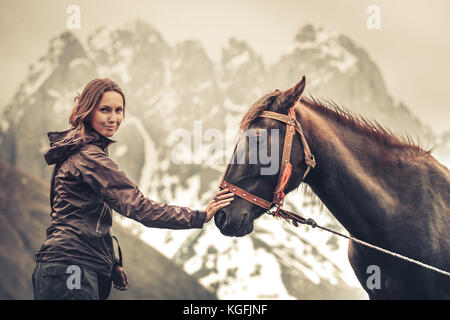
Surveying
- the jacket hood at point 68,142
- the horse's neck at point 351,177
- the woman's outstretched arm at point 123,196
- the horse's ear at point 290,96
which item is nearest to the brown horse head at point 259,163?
the horse's ear at point 290,96

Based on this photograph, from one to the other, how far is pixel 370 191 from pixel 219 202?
79cm

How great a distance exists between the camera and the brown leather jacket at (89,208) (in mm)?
1576

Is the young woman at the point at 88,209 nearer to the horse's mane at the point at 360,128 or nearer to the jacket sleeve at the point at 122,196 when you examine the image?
the jacket sleeve at the point at 122,196

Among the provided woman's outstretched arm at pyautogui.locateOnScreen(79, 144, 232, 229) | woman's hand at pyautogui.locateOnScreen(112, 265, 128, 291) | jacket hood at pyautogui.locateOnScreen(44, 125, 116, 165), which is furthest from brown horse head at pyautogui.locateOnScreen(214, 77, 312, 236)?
jacket hood at pyautogui.locateOnScreen(44, 125, 116, 165)

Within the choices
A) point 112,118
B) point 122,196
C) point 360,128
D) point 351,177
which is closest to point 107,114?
point 112,118

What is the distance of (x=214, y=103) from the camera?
14.6 meters

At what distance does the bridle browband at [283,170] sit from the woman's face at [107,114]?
58cm

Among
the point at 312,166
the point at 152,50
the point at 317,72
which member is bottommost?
the point at 312,166

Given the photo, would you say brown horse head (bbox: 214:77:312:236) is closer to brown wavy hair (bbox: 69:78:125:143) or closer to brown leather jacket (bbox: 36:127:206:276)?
brown leather jacket (bbox: 36:127:206:276)

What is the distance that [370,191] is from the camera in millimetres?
2029

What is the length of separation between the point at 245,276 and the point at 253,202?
7.14m

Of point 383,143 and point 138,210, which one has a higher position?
point 383,143
